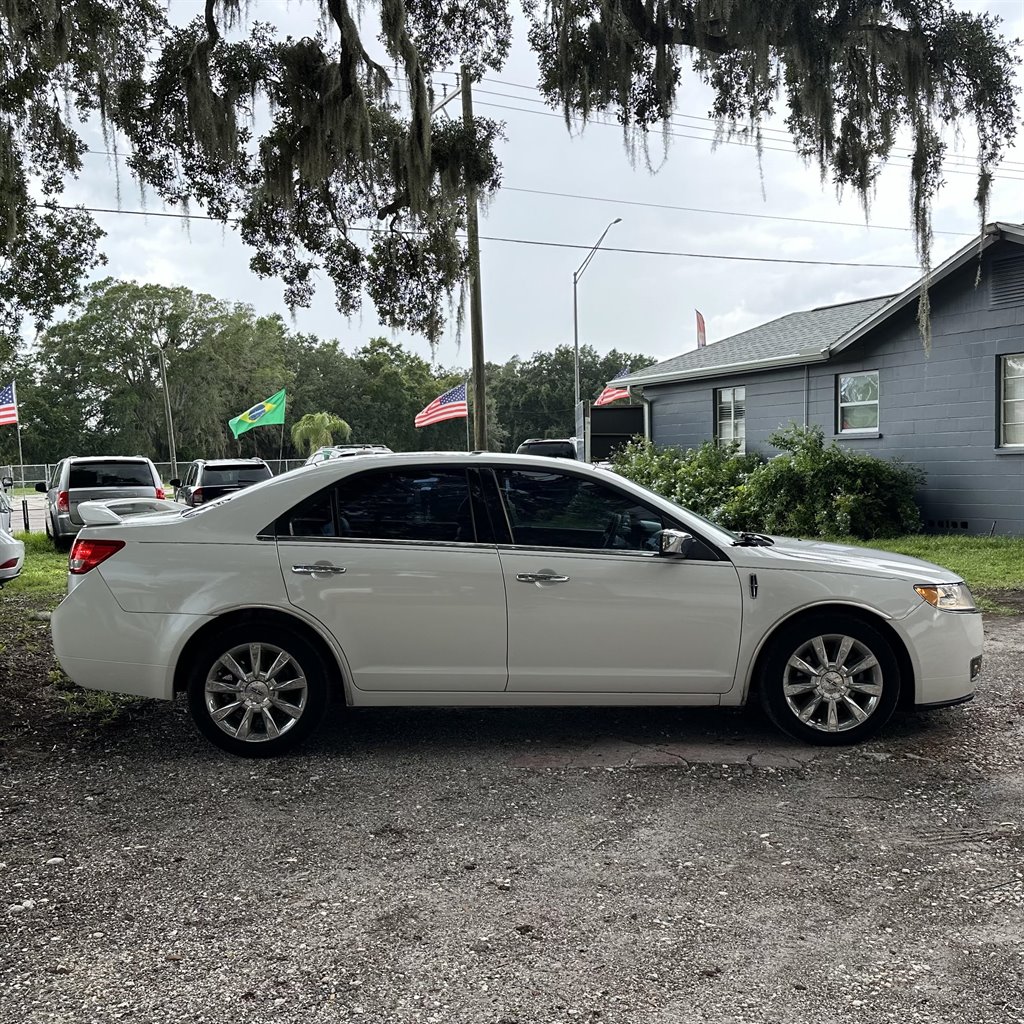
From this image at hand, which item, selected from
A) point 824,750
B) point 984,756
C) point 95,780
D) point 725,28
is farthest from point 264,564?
point 725,28

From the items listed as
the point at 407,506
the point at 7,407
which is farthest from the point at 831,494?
the point at 7,407

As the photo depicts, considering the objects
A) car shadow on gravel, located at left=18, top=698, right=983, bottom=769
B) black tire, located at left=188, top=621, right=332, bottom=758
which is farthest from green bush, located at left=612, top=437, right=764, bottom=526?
black tire, located at left=188, top=621, right=332, bottom=758

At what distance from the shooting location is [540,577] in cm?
528

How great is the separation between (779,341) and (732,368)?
1426 millimetres

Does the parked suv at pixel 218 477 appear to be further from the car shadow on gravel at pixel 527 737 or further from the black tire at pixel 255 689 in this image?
the black tire at pixel 255 689

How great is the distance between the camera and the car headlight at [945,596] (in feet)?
17.8

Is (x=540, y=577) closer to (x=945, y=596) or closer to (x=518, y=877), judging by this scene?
(x=518, y=877)

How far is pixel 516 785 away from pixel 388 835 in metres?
0.81

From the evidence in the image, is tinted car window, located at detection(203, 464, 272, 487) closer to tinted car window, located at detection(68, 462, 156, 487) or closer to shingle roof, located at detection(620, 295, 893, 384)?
tinted car window, located at detection(68, 462, 156, 487)

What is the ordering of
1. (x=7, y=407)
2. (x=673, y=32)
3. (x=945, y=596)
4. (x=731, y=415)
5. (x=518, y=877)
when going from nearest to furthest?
(x=518, y=877), (x=945, y=596), (x=673, y=32), (x=731, y=415), (x=7, y=407)

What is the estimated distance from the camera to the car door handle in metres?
5.27

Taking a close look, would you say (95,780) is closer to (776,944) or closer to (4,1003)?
(4,1003)

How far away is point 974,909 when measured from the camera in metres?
3.51

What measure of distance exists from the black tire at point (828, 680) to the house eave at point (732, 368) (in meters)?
14.1
